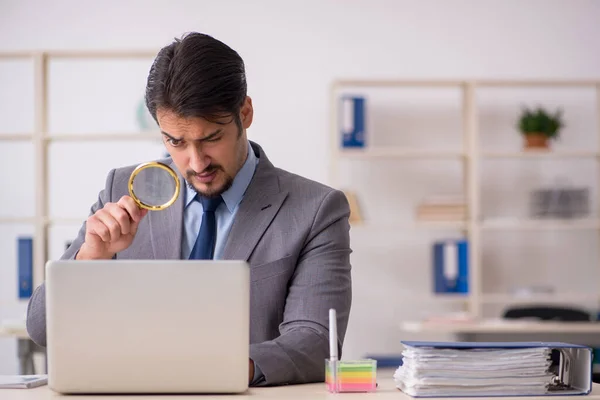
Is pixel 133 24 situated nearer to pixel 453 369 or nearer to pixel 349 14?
pixel 349 14

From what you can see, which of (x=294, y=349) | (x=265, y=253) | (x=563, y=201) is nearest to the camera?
(x=294, y=349)

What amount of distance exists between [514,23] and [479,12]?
233 mm

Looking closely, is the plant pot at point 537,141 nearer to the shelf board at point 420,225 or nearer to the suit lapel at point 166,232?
the shelf board at point 420,225

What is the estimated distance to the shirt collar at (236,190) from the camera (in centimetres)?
218

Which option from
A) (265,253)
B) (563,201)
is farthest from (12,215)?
(265,253)

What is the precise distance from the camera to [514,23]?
5852mm

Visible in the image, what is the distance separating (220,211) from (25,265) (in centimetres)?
294

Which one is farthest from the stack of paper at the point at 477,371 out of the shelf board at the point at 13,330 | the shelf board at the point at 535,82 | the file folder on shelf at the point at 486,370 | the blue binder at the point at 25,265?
the shelf board at the point at 535,82

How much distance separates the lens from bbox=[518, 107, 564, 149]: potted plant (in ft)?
18.0

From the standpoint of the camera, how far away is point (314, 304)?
6.56 feet

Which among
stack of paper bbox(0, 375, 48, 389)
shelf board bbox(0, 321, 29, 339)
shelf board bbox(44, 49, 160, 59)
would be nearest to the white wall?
shelf board bbox(44, 49, 160, 59)

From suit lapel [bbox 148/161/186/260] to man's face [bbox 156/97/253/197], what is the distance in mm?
96

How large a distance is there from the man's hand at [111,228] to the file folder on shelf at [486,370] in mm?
601

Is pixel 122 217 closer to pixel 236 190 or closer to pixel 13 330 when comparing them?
pixel 236 190
